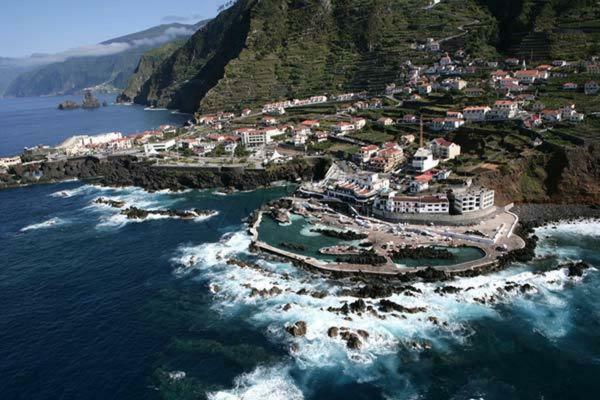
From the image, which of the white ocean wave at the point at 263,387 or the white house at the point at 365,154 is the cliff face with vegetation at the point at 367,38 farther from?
the white ocean wave at the point at 263,387

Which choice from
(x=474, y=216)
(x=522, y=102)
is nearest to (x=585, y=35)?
(x=522, y=102)

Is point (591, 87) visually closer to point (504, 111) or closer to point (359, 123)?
point (504, 111)

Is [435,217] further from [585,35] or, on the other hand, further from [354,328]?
[585,35]

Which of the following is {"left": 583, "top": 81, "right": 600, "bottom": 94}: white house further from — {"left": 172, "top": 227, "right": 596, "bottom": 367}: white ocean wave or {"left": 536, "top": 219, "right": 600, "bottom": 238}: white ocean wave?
{"left": 172, "top": 227, "right": 596, "bottom": 367}: white ocean wave

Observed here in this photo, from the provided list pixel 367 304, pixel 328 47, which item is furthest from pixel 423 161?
pixel 328 47

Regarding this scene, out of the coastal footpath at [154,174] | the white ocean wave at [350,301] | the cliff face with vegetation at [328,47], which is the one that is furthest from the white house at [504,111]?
the cliff face with vegetation at [328,47]

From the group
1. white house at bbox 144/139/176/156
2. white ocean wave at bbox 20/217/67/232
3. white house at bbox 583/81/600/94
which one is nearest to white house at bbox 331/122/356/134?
white house at bbox 144/139/176/156
